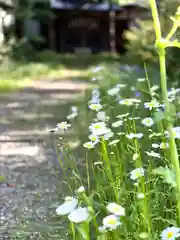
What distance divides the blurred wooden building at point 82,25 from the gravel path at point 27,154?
1363 cm

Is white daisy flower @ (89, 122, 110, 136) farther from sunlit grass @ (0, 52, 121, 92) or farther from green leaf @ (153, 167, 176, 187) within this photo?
sunlit grass @ (0, 52, 121, 92)

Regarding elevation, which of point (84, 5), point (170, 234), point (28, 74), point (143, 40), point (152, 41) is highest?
point (84, 5)

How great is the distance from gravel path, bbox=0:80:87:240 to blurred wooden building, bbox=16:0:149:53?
13633 millimetres

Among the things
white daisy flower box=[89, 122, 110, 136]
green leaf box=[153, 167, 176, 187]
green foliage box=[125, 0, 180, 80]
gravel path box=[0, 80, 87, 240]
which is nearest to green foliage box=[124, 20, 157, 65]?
green foliage box=[125, 0, 180, 80]

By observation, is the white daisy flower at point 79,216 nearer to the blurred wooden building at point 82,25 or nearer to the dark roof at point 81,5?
the blurred wooden building at point 82,25

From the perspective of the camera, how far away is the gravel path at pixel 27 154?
280 cm

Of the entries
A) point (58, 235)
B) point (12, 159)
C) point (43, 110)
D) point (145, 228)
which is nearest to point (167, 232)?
point (145, 228)

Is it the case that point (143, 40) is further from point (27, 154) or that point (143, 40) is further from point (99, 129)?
point (99, 129)

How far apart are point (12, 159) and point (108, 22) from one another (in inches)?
801

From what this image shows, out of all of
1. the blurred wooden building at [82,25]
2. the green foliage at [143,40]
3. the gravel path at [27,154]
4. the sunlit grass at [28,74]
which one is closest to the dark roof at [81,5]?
the blurred wooden building at [82,25]

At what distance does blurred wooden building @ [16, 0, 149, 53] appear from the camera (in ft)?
71.7

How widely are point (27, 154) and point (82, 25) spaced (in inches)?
789

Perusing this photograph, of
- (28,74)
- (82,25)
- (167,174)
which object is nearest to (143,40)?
(28,74)

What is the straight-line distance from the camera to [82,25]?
23.5 meters
